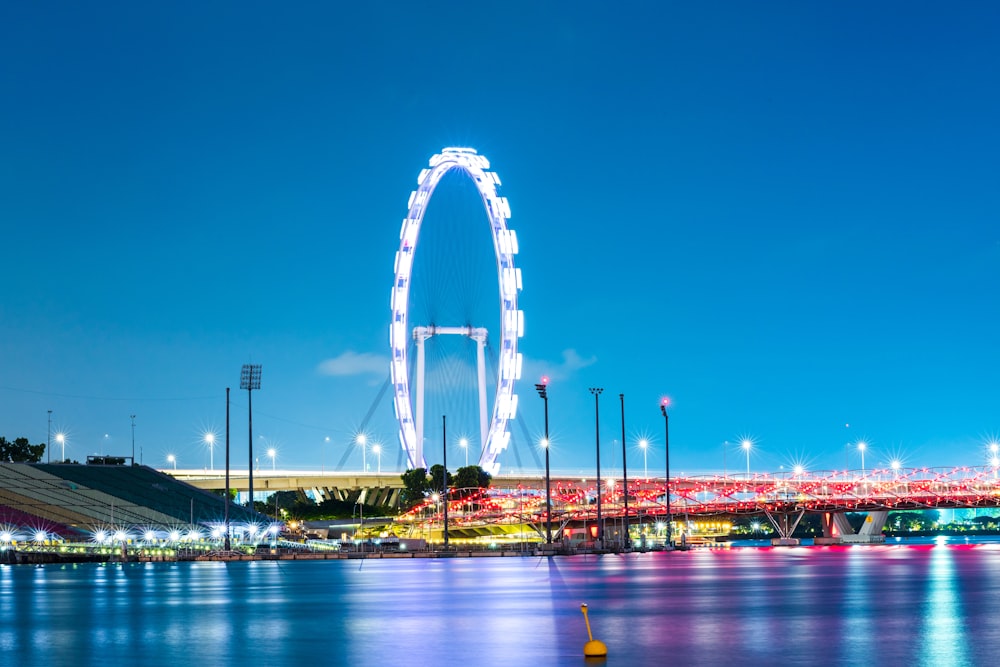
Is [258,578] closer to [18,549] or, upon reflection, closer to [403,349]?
[18,549]

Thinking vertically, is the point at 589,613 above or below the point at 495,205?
below

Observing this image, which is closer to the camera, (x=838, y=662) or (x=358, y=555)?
(x=838, y=662)

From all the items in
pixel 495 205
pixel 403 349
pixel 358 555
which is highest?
pixel 495 205

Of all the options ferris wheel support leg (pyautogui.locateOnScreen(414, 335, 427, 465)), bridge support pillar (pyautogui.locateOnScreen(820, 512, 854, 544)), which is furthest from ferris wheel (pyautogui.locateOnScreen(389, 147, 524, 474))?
bridge support pillar (pyautogui.locateOnScreen(820, 512, 854, 544))

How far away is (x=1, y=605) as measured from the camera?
4400 centimetres

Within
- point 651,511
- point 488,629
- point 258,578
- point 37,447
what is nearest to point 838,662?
point 488,629

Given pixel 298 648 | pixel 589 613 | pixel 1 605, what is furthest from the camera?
pixel 1 605

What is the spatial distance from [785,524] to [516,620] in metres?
139

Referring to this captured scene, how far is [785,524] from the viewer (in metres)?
167

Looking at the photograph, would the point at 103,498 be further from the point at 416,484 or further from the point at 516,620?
the point at 516,620

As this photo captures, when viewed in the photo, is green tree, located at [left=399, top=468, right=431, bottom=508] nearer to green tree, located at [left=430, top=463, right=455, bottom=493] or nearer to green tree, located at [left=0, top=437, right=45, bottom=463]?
green tree, located at [left=430, top=463, right=455, bottom=493]

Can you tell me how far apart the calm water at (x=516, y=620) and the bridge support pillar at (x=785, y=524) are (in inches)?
3848

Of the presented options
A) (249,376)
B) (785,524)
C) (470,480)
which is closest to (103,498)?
(249,376)

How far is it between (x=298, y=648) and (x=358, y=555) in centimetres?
7880
